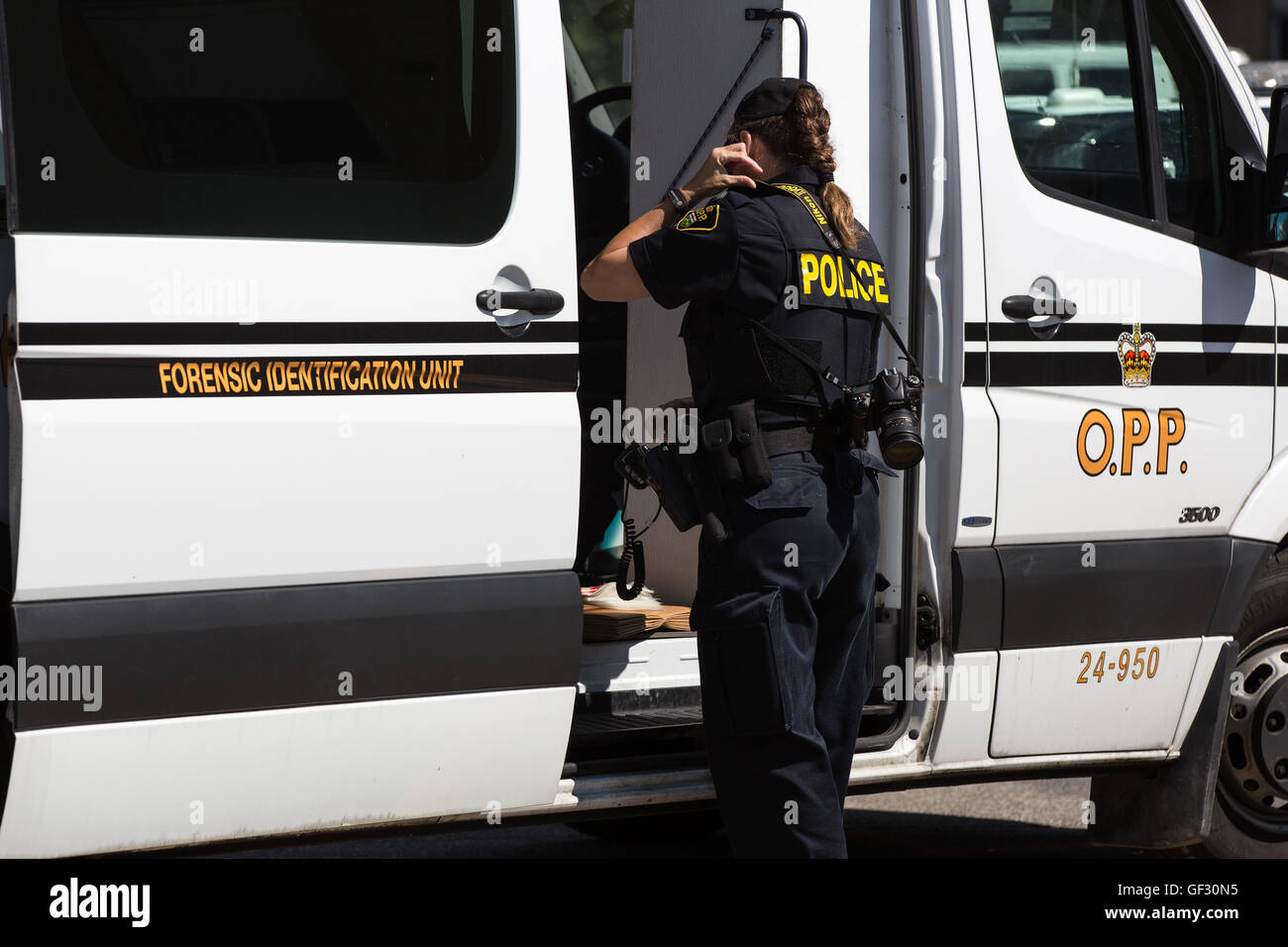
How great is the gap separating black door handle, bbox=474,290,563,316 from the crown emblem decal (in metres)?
1.41

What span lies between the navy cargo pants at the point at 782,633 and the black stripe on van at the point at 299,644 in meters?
0.32

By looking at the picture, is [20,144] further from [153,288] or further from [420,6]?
[420,6]

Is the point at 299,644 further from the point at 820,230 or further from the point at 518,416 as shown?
the point at 820,230

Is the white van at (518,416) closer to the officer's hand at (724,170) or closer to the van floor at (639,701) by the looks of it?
the van floor at (639,701)

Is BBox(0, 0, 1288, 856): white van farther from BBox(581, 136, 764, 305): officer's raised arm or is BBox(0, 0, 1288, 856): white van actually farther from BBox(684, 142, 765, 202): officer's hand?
BBox(684, 142, 765, 202): officer's hand

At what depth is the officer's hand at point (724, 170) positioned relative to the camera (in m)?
3.31

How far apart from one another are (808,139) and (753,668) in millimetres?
1086

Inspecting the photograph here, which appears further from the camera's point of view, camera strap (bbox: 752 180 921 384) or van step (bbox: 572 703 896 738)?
van step (bbox: 572 703 896 738)

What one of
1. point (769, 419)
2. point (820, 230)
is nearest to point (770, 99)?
point (820, 230)

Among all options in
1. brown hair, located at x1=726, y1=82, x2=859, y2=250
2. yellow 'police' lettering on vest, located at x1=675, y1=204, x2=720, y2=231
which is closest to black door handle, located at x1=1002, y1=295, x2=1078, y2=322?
brown hair, located at x1=726, y1=82, x2=859, y2=250

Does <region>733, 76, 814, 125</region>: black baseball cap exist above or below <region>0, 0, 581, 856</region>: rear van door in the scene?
above

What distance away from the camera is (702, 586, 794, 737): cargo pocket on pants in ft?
10.6
